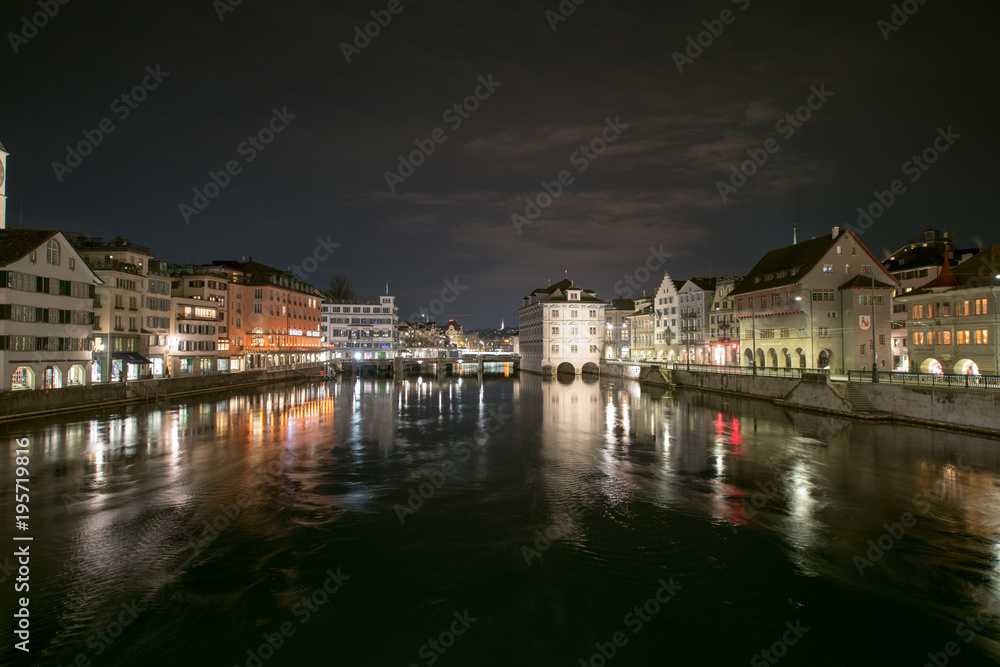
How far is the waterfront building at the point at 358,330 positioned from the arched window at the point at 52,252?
75.5 m

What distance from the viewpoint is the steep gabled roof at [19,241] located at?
37.4m

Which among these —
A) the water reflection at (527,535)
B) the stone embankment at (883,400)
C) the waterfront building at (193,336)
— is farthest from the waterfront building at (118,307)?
the stone embankment at (883,400)

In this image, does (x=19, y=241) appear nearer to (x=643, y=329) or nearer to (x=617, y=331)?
(x=643, y=329)

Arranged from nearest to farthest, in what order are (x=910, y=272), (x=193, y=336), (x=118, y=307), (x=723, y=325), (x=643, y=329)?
(x=118, y=307) → (x=910, y=272) → (x=193, y=336) → (x=723, y=325) → (x=643, y=329)

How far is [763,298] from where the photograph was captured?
56750 millimetres

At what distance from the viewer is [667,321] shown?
91.8 meters

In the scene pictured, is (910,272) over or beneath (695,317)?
over

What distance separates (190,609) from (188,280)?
7216 centimetres

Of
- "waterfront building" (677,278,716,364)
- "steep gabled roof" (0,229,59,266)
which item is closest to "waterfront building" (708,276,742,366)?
"waterfront building" (677,278,716,364)

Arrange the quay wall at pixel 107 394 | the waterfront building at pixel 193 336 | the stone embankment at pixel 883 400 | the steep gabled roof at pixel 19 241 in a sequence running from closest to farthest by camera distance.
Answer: the stone embankment at pixel 883 400 → the quay wall at pixel 107 394 → the steep gabled roof at pixel 19 241 → the waterfront building at pixel 193 336

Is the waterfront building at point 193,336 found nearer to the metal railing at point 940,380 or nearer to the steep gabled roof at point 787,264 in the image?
the steep gabled roof at point 787,264

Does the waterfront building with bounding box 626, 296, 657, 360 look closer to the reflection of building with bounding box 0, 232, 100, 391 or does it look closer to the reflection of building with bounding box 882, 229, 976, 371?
the reflection of building with bounding box 882, 229, 976, 371

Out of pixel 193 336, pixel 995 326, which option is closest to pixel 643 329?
pixel 995 326

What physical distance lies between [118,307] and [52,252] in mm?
13974
